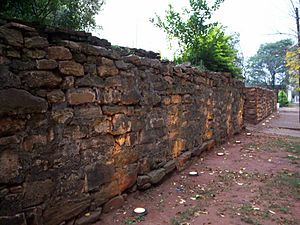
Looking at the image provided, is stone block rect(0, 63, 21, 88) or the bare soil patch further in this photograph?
the bare soil patch

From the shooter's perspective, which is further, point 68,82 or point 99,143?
point 99,143

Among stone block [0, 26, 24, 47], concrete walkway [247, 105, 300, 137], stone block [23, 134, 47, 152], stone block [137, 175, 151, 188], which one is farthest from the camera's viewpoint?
concrete walkway [247, 105, 300, 137]

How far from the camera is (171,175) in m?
4.33

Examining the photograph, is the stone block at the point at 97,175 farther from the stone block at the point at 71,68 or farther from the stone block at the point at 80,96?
the stone block at the point at 71,68

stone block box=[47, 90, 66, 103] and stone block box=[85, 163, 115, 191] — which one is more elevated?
stone block box=[47, 90, 66, 103]

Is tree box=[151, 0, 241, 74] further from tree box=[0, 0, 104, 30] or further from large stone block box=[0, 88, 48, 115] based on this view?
large stone block box=[0, 88, 48, 115]

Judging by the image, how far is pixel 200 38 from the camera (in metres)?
7.41

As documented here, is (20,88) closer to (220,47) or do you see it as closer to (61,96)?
(61,96)

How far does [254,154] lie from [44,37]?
527cm

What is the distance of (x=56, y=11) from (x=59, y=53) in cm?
206

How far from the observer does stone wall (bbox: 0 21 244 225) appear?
204 centimetres

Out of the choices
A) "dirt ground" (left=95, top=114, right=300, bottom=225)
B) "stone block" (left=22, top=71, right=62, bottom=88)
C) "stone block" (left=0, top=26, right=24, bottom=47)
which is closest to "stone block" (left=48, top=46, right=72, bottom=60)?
"stone block" (left=22, top=71, right=62, bottom=88)

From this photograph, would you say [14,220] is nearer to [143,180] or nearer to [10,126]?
[10,126]

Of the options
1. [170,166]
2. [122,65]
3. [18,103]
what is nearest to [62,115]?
[18,103]
